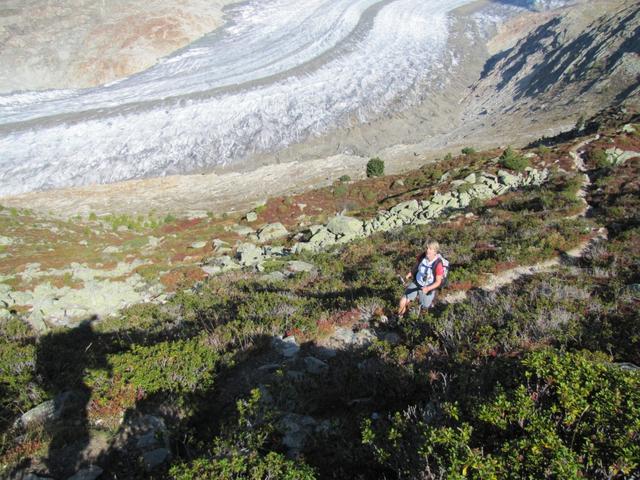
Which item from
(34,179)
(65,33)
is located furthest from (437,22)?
(34,179)

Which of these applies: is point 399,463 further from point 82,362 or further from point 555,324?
point 82,362

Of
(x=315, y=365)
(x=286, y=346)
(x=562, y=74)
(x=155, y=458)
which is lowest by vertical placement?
(x=562, y=74)

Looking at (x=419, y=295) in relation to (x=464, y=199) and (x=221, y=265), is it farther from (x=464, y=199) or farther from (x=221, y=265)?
(x=464, y=199)

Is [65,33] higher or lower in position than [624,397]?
higher

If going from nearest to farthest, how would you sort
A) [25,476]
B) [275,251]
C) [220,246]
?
1. [25,476]
2. [275,251]
3. [220,246]

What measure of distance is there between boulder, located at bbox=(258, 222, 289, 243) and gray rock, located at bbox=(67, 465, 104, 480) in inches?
700

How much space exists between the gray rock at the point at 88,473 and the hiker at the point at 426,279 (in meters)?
6.26

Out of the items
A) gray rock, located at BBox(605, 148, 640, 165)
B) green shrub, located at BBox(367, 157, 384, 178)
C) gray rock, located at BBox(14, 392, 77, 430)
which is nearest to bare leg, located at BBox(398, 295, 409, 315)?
gray rock, located at BBox(14, 392, 77, 430)

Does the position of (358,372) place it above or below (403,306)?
above

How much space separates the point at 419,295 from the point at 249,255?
11.2m

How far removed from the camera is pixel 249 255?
18.8 meters

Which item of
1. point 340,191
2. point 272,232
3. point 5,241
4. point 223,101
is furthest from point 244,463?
point 223,101

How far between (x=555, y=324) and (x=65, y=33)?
70.6 metres

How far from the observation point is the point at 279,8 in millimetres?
69000
